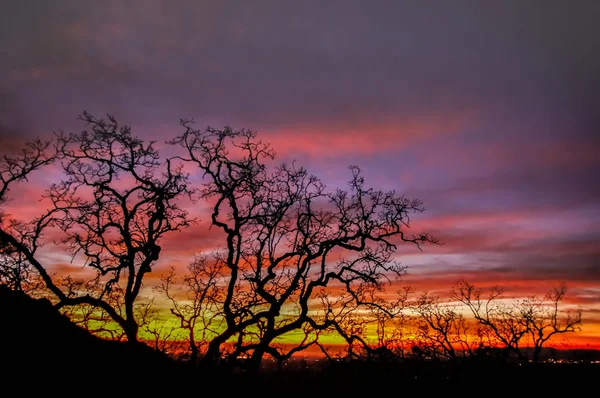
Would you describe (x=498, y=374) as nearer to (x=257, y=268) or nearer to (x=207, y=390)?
(x=257, y=268)

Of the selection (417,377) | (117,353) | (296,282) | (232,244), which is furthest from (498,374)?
(117,353)

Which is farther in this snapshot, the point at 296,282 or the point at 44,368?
the point at 296,282

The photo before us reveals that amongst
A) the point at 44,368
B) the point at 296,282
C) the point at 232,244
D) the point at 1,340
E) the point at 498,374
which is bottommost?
the point at 498,374

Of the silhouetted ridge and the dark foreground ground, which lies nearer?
the dark foreground ground

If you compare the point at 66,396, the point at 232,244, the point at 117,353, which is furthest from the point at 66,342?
the point at 232,244

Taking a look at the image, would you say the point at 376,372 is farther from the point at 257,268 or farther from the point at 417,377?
the point at 417,377

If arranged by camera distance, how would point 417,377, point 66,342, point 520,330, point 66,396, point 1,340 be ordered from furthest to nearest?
point 520,330, point 417,377, point 66,342, point 1,340, point 66,396

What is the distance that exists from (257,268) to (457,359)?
2747 centimetres

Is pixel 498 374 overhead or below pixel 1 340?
below

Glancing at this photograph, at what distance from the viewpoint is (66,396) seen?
1102 cm

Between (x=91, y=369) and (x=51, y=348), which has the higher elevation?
(x=51, y=348)

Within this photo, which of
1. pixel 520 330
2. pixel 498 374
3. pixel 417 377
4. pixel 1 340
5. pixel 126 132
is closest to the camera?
pixel 1 340

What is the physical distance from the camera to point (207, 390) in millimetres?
15625

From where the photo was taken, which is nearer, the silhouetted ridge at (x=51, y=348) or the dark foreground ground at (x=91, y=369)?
the dark foreground ground at (x=91, y=369)
